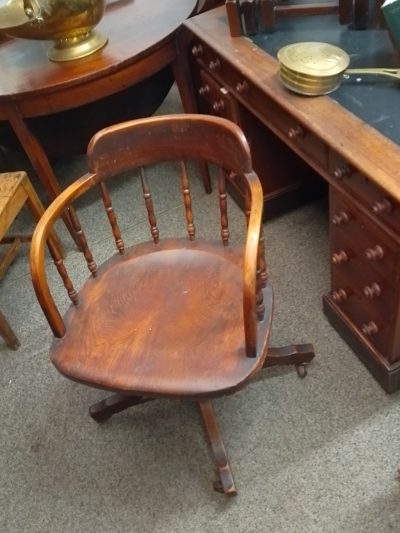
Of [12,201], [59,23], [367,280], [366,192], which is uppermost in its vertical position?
[59,23]

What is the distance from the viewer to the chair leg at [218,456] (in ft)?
4.17

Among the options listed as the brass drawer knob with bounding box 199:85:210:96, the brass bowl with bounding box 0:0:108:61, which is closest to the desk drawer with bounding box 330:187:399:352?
the brass drawer knob with bounding box 199:85:210:96

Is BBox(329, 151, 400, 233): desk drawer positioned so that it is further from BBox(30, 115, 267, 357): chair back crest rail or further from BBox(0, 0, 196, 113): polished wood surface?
BBox(0, 0, 196, 113): polished wood surface

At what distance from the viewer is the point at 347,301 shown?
4.65ft

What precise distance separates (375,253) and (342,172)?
193mm

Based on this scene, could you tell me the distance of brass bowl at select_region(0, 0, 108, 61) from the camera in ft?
4.72

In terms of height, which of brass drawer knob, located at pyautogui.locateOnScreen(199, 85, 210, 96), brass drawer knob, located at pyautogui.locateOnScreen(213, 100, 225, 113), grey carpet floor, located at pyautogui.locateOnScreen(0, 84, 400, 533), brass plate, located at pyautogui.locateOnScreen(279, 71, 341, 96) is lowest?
grey carpet floor, located at pyautogui.locateOnScreen(0, 84, 400, 533)

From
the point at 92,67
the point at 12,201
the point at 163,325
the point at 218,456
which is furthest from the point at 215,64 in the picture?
the point at 218,456

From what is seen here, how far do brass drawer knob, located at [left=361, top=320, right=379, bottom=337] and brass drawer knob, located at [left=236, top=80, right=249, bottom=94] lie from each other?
2.40 feet

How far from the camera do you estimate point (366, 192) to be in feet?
3.52

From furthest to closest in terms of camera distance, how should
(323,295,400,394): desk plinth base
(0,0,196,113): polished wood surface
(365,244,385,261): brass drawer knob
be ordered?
(0,0,196,113): polished wood surface
(323,295,400,394): desk plinth base
(365,244,385,261): brass drawer knob

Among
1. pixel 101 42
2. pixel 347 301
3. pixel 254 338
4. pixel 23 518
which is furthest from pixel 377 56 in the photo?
pixel 23 518

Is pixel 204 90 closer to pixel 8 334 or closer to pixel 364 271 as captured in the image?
pixel 364 271

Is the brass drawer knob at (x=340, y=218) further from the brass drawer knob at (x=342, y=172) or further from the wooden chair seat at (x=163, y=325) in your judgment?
the wooden chair seat at (x=163, y=325)
